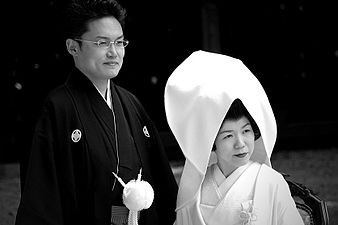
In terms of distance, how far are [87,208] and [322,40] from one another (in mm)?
4530

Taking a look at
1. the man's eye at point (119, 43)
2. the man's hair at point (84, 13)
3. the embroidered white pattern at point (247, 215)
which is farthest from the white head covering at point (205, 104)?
the man's hair at point (84, 13)

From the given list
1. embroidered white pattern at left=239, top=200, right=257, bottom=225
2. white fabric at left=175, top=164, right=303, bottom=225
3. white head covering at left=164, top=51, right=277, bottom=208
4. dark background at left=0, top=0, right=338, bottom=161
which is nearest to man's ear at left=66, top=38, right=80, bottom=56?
white head covering at left=164, top=51, right=277, bottom=208

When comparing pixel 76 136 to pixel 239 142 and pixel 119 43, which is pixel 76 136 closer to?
pixel 119 43

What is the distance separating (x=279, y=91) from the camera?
695 cm

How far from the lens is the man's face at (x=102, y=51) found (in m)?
2.99

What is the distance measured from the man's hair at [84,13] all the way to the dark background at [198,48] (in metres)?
3.18

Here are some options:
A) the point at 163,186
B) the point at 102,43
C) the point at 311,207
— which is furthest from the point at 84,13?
the point at 311,207

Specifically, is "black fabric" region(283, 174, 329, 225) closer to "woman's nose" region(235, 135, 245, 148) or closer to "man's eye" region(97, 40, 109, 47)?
"woman's nose" region(235, 135, 245, 148)

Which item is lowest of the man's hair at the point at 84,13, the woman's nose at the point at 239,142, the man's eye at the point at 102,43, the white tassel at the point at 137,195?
the white tassel at the point at 137,195

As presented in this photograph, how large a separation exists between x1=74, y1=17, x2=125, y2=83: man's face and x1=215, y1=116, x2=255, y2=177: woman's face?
638mm

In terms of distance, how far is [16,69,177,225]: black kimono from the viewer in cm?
289

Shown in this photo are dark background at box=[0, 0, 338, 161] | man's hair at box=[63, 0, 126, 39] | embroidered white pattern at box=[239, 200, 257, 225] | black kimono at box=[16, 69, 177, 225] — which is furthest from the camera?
dark background at box=[0, 0, 338, 161]

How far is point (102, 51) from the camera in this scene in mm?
2998

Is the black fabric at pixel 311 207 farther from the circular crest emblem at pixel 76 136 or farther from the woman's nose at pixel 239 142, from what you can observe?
the circular crest emblem at pixel 76 136
